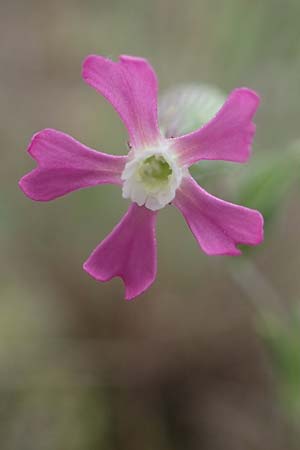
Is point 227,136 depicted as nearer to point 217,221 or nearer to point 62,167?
point 217,221

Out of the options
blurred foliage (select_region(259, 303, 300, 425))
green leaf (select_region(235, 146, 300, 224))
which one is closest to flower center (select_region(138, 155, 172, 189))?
green leaf (select_region(235, 146, 300, 224))

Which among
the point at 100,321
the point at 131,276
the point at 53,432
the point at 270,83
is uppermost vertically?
the point at 270,83

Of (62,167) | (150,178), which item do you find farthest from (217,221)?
(62,167)

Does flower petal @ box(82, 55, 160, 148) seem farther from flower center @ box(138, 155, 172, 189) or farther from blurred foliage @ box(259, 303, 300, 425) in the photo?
blurred foliage @ box(259, 303, 300, 425)

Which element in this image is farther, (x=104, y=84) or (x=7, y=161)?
(x=7, y=161)

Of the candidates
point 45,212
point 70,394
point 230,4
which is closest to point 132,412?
point 70,394

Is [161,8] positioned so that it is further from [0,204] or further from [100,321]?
[100,321]
